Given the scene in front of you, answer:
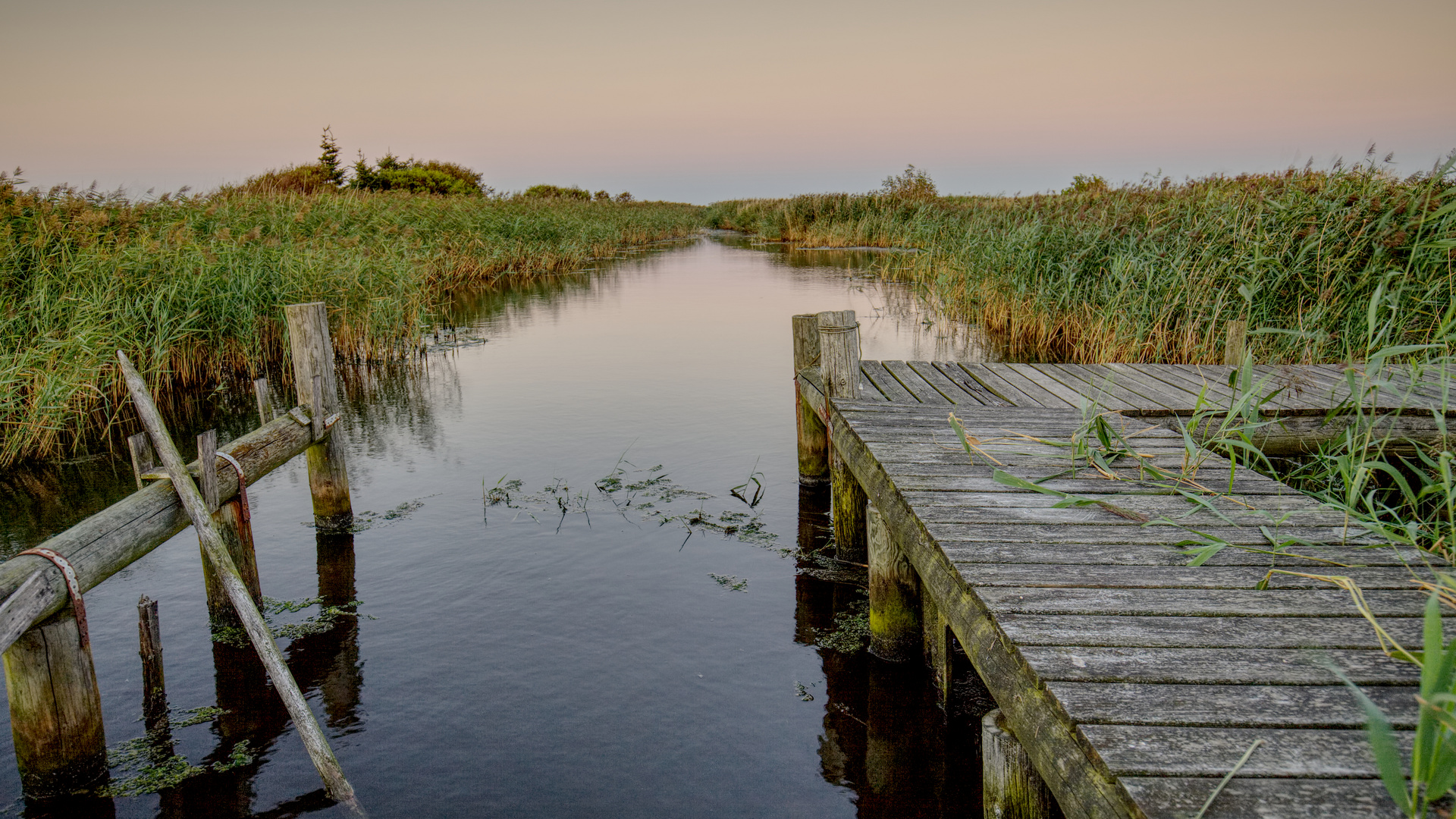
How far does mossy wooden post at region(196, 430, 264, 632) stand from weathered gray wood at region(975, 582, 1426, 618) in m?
3.45

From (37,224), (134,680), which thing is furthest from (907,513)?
(37,224)

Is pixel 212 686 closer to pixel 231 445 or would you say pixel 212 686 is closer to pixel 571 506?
pixel 231 445

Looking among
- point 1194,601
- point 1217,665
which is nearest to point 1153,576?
point 1194,601

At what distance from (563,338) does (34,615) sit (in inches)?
441

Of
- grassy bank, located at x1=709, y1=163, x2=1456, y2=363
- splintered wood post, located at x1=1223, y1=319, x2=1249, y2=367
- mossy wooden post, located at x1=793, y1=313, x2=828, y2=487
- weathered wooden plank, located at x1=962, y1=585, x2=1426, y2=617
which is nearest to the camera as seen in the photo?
weathered wooden plank, located at x1=962, y1=585, x2=1426, y2=617

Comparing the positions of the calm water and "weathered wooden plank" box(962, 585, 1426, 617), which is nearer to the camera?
"weathered wooden plank" box(962, 585, 1426, 617)

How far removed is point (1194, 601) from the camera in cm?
263

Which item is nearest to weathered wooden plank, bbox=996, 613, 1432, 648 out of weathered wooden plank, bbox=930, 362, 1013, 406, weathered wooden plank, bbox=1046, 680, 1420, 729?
weathered wooden plank, bbox=1046, 680, 1420, 729

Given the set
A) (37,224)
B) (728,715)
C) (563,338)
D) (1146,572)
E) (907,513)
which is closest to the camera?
(1146,572)

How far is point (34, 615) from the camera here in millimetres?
2889

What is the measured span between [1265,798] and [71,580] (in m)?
3.54

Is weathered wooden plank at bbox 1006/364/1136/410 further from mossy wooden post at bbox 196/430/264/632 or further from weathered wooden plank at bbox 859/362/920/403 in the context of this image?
mossy wooden post at bbox 196/430/264/632

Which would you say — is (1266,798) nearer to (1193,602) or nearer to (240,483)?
(1193,602)

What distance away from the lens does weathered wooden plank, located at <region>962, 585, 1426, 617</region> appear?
2551mm
